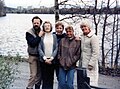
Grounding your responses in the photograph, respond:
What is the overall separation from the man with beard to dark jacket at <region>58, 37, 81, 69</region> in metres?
0.50

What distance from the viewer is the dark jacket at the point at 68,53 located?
23.0ft

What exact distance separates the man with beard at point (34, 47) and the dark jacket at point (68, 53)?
50 centimetres

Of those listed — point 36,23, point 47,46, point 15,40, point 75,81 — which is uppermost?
point 36,23

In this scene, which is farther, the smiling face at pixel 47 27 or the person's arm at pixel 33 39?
the person's arm at pixel 33 39

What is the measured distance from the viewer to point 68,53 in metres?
7.04

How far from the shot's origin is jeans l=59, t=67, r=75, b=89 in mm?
7141

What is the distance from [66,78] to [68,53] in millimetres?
545

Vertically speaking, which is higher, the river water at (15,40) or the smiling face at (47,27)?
the smiling face at (47,27)

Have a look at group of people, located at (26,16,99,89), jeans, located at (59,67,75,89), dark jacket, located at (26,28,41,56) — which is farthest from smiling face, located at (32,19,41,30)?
jeans, located at (59,67,75,89)

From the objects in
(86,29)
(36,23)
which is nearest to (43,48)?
(36,23)

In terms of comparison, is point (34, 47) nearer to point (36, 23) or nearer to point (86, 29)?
point (36, 23)

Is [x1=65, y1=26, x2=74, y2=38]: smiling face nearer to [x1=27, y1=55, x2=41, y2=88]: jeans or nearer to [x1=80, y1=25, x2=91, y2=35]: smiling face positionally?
[x1=80, y1=25, x2=91, y2=35]: smiling face

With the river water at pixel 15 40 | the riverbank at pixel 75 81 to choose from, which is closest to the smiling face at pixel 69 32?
the river water at pixel 15 40

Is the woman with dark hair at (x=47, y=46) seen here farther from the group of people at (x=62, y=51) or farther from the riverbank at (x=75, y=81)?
the riverbank at (x=75, y=81)
